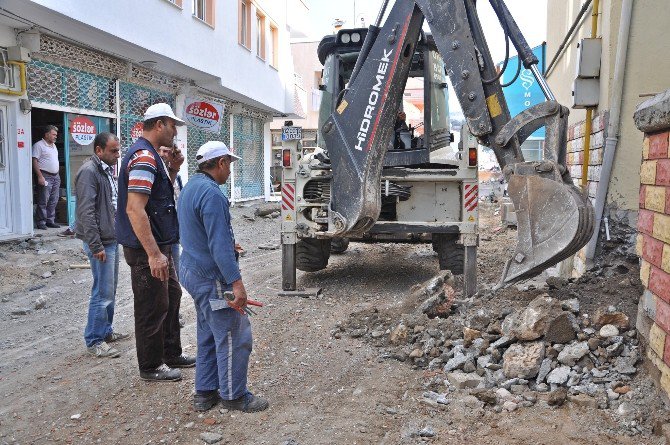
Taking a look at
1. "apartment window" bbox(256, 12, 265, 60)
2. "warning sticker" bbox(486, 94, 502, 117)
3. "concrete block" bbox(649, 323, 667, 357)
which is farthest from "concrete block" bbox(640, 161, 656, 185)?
"apartment window" bbox(256, 12, 265, 60)

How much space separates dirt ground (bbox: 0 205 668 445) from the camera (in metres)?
3.15

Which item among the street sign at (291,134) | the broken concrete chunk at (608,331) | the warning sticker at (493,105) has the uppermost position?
the warning sticker at (493,105)

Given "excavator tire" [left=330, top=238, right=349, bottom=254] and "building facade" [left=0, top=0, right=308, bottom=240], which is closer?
"building facade" [left=0, top=0, right=308, bottom=240]

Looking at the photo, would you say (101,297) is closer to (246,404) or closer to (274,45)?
(246,404)

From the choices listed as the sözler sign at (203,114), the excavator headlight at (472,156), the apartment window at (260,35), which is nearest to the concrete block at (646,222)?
the excavator headlight at (472,156)

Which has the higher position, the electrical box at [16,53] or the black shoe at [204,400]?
the electrical box at [16,53]

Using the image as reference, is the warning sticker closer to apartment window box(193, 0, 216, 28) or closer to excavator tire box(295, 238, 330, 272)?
excavator tire box(295, 238, 330, 272)

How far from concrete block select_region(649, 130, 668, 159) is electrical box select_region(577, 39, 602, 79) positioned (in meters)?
2.49

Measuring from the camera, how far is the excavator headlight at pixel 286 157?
6.63 m

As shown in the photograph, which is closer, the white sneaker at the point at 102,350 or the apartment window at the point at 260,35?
the white sneaker at the point at 102,350

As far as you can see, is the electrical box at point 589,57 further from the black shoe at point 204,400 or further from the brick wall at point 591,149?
the black shoe at point 204,400

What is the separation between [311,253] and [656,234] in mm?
4687

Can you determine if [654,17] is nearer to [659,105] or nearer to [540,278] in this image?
[659,105]

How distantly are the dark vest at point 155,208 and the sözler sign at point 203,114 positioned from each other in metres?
10.3
